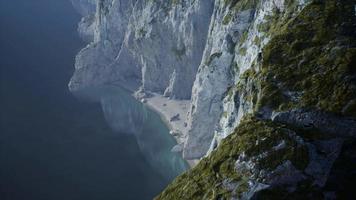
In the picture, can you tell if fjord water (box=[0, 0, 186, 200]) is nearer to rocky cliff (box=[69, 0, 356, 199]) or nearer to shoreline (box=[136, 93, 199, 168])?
shoreline (box=[136, 93, 199, 168])

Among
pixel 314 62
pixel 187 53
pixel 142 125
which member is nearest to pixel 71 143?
pixel 142 125

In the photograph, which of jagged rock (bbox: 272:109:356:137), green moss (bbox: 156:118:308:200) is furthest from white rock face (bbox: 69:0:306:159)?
jagged rock (bbox: 272:109:356:137)

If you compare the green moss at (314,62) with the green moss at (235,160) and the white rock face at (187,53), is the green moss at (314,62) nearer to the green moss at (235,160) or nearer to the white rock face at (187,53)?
the green moss at (235,160)

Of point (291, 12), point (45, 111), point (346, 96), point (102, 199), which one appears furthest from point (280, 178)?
point (45, 111)

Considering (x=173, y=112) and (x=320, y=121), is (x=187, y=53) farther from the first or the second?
(x=320, y=121)

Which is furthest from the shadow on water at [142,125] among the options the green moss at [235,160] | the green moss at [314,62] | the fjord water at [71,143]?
the green moss at [235,160]

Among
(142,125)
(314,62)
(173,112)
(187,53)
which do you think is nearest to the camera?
(314,62)

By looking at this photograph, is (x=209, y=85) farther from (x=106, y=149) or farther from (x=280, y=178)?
(x=280, y=178)
